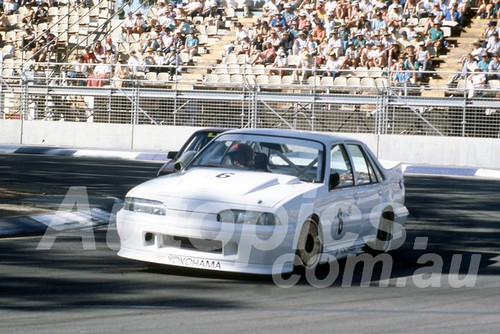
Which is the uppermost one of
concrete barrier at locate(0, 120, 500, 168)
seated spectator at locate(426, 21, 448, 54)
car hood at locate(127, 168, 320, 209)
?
seated spectator at locate(426, 21, 448, 54)

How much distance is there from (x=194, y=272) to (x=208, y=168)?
115 cm

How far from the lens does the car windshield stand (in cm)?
992

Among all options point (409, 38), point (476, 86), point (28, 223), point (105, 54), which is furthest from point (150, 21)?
point (28, 223)

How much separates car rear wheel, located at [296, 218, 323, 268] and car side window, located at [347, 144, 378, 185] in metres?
1.30

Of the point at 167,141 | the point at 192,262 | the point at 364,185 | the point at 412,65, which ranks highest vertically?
the point at 412,65

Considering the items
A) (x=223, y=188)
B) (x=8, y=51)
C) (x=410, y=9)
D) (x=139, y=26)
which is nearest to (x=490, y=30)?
(x=410, y=9)

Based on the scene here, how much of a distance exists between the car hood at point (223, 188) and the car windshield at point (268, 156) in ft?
0.69

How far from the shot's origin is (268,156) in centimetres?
1007

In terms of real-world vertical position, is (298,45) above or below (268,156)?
above

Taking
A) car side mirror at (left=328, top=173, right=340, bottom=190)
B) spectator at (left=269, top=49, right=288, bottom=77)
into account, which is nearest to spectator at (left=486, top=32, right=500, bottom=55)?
spectator at (left=269, top=49, right=288, bottom=77)

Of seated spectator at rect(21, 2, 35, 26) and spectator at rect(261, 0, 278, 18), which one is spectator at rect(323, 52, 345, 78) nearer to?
spectator at rect(261, 0, 278, 18)

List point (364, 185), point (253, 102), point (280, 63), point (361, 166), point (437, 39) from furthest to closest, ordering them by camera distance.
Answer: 1. point (280, 63)
2. point (437, 39)
3. point (253, 102)
4. point (361, 166)
5. point (364, 185)

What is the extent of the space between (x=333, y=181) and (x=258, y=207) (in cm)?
128

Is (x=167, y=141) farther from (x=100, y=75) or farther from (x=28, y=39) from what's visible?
(x=28, y=39)
